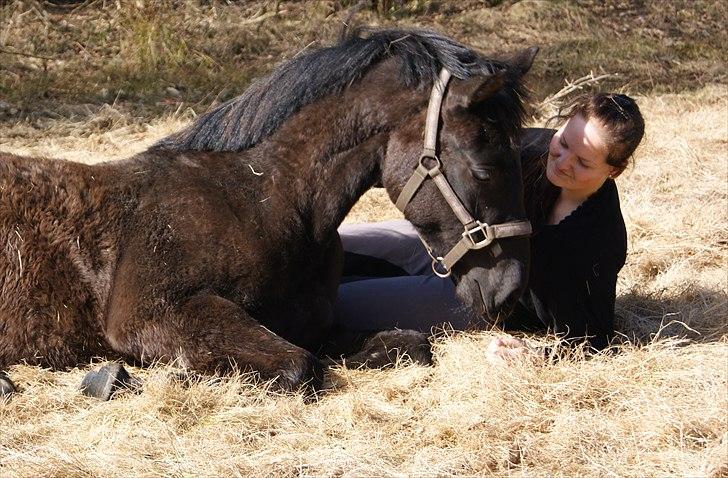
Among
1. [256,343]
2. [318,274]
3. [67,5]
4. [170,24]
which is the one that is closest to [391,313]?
[318,274]

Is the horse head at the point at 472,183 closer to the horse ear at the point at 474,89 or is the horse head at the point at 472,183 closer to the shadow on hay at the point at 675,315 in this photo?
the horse ear at the point at 474,89

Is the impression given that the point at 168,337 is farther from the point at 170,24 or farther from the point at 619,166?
the point at 170,24

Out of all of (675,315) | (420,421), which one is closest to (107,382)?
(420,421)

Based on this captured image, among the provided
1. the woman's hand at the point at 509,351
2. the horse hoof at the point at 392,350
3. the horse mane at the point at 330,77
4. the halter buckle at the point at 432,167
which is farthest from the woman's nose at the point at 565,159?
the horse hoof at the point at 392,350

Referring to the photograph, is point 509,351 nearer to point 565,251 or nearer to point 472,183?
point 565,251

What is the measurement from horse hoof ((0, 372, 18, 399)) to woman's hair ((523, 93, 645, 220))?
2.41 meters

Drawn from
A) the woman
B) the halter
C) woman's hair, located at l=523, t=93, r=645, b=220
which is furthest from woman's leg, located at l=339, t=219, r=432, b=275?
the halter

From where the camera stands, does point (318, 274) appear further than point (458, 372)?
Yes

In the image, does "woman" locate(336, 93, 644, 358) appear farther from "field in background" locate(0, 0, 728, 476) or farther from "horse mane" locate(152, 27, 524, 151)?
"horse mane" locate(152, 27, 524, 151)

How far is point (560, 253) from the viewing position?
4152 mm

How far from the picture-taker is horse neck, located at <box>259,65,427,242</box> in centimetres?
379

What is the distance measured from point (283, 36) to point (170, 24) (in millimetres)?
1513

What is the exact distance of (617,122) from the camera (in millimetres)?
3988

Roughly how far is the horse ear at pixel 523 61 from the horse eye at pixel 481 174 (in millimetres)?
512
